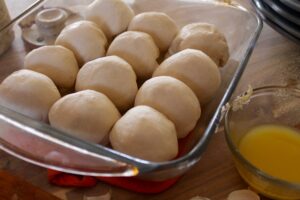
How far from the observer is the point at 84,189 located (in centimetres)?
52

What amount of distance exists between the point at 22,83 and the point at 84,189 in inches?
7.0

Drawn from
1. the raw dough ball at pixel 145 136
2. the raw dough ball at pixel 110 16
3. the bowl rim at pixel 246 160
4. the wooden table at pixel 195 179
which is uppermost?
the raw dough ball at pixel 110 16

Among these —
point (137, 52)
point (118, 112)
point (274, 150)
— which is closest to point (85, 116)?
point (118, 112)

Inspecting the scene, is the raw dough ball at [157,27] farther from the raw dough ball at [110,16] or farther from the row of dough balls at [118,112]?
the row of dough balls at [118,112]

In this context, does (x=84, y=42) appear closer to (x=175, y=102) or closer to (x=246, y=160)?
(x=175, y=102)

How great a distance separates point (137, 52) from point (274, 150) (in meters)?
0.26

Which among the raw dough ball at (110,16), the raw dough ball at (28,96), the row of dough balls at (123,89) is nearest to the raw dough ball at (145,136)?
the row of dough balls at (123,89)

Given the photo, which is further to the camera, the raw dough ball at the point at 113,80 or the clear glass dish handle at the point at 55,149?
the raw dough ball at the point at 113,80

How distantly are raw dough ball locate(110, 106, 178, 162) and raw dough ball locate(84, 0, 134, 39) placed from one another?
0.23m

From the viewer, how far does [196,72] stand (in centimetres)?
54

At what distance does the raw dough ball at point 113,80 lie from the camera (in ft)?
1.75

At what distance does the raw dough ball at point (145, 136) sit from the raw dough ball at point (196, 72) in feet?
0.29

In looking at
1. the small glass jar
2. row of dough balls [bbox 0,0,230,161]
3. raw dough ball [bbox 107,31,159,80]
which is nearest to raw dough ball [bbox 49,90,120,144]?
row of dough balls [bbox 0,0,230,161]

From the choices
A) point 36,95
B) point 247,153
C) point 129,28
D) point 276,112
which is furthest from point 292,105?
point 36,95
